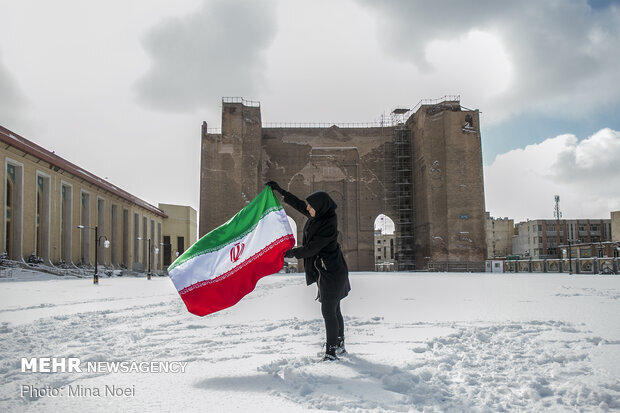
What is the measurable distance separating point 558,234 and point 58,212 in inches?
2221

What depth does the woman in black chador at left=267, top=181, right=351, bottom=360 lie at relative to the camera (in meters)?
4.02

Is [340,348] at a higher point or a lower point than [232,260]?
lower

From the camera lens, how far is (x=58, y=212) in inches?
1291

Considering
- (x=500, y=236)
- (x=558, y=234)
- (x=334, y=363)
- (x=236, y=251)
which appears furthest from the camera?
(x=500, y=236)

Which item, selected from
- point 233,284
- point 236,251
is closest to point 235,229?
point 236,251

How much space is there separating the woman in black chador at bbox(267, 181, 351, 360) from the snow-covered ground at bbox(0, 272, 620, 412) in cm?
27

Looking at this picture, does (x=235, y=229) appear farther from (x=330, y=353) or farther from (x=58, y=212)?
(x=58, y=212)

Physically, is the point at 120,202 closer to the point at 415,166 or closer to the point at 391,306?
the point at 415,166

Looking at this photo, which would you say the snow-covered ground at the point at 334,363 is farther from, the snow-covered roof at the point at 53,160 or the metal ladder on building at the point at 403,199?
the metal ladder on building at the point at 403,199

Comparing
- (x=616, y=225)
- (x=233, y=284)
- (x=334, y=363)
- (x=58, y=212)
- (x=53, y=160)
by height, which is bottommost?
(x=334, y=363)

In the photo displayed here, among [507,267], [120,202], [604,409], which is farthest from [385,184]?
[604,409]

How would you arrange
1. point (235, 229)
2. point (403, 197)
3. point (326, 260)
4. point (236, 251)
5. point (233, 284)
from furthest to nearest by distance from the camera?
point (403, 197) → point (235, 229) → point (236, 251) → point (233, 284) → point (326, 260)

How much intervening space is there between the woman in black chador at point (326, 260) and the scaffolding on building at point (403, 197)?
38.6 meters

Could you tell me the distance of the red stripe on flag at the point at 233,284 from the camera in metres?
4.38
